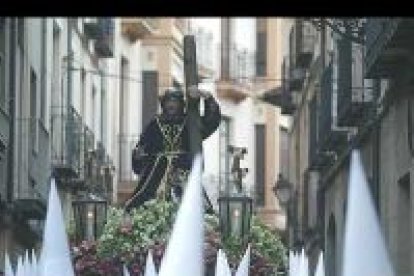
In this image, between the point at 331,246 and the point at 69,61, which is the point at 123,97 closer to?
the point at 69,61

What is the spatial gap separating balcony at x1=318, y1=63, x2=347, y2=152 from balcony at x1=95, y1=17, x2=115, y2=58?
10.9 metres

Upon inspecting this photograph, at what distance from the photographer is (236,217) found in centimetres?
1716

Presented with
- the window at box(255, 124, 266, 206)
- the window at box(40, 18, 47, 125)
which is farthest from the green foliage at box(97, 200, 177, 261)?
the window at box(255, 124, 266, 206)

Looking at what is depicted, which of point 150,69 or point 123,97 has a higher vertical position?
point 150,69

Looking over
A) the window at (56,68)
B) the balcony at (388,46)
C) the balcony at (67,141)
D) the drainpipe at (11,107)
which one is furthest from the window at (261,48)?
the balcony at (388,46)

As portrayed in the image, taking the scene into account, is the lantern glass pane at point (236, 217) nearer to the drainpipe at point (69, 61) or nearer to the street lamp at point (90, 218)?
the street lamp at point (90, 218)

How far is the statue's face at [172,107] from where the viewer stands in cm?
1877

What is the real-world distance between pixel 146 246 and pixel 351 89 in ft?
24.8

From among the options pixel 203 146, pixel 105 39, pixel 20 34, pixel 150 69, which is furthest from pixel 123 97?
pixel 203 146

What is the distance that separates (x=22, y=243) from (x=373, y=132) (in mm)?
8259

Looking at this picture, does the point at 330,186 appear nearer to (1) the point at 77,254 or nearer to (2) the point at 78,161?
(2) the point at 78,161

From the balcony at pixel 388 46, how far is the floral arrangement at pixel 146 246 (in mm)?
2415

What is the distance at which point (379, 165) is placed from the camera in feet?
72.6
